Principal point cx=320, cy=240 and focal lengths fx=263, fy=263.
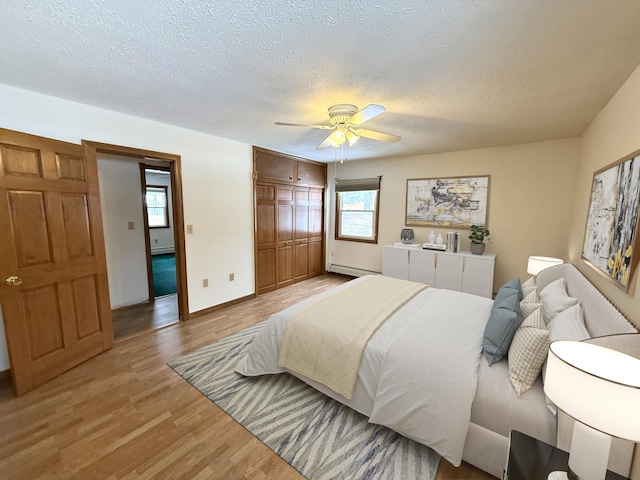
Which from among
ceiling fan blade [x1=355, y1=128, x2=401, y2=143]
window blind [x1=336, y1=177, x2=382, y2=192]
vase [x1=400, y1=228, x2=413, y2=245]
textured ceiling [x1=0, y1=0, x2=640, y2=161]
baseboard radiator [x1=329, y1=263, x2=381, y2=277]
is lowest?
baseboard radiator [x1=329, y1=263, x2=381, y2=277]

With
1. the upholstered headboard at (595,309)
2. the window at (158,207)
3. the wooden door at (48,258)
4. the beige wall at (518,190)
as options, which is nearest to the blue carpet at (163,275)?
the window at (158,207)

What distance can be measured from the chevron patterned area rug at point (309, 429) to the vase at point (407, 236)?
3087mm

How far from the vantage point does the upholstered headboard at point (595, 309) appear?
1248 mm

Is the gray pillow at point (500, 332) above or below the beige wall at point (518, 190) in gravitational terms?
below

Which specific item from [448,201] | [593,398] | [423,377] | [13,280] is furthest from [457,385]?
[448,201]

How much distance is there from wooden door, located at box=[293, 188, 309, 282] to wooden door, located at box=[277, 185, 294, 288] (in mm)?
108

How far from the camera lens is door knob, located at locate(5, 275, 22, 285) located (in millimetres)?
1976

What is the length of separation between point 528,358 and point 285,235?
385cm

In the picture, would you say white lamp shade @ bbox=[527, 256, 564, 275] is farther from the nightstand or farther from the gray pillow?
the nightstand

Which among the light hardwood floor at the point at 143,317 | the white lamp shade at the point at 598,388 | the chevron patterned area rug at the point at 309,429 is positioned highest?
the white lamp shade at the point at 598,388

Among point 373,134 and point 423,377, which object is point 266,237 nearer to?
point 373,134

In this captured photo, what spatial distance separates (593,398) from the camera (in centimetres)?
82

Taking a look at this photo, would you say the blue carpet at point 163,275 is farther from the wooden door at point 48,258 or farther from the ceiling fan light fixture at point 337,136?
the ceiling fan light fixture at point 337,136

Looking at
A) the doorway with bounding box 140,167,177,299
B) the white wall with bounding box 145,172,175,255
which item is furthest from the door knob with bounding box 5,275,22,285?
the white wall with bounding box 145,172,175,255
